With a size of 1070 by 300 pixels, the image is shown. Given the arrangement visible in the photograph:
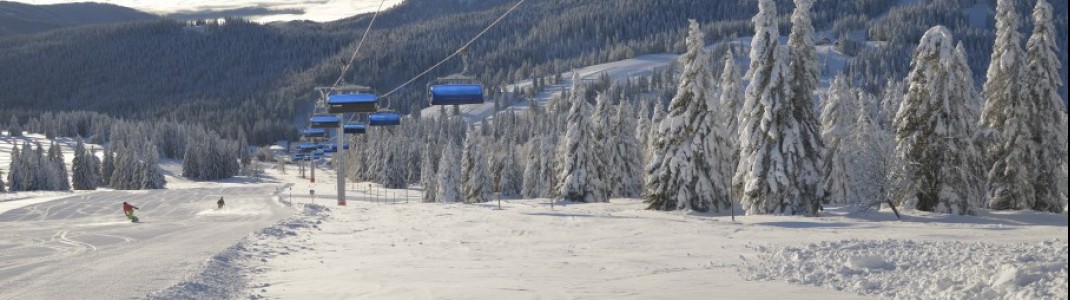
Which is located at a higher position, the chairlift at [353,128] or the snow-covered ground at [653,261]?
the chairlift at [353,128]

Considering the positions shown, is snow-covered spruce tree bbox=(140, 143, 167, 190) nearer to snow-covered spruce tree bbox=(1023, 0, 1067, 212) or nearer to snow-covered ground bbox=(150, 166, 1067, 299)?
snow-covered ground bbox=(150, 166, 1067, 299)

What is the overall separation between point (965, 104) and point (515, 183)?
7161 centimetres

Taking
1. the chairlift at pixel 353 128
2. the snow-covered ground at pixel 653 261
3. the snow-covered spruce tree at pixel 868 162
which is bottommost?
the snow-covered ground at pixel 653 261

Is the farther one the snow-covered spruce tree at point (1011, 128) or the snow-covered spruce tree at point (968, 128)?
the snow-covered spruce tree at point (1011, 128)

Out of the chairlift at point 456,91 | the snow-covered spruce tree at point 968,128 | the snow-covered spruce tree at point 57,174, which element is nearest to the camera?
the chairlift at point 456,91

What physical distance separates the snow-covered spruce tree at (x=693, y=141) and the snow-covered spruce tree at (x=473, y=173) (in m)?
39.1

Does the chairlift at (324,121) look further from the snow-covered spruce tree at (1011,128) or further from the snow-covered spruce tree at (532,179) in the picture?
the snow-covered spruce tree at (1011,128)

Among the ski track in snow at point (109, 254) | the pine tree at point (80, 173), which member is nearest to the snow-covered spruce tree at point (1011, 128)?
the ski track in snow at point (109, 254)

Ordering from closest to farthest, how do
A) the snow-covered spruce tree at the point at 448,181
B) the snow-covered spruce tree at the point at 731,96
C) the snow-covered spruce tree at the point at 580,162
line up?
the snow-covered spruce tree at the point at 731,96, the snow-covered spruce tree at the point at 580,162, the snow-covered spruce tree at the point at 448,181

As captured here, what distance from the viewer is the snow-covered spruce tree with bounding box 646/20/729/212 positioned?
39.4 meters

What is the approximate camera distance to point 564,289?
1548 centimetres

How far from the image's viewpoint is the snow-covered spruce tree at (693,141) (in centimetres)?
3941

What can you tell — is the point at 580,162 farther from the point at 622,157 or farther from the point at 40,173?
the point at 40,173

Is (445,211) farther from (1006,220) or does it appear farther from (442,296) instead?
(442,296)
